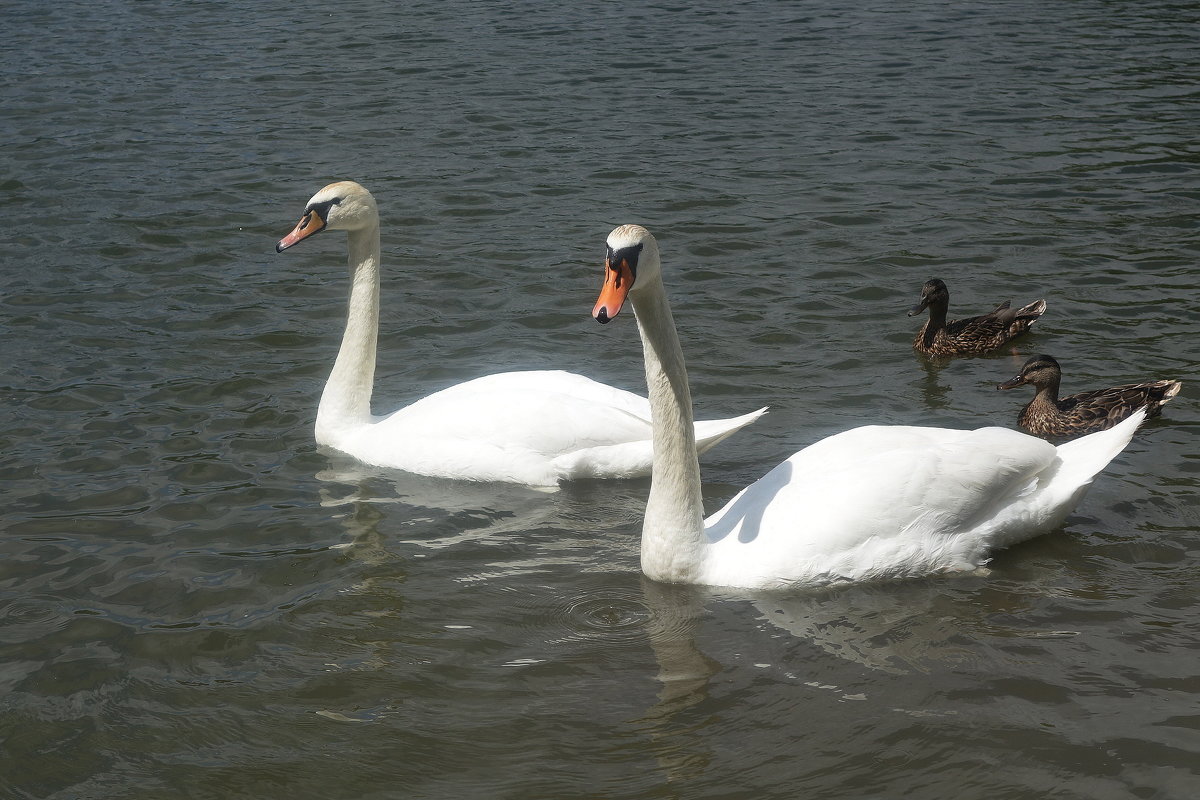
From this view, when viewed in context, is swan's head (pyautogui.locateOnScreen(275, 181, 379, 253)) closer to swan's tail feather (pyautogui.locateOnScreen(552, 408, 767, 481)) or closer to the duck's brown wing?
swan's tail feather (pyautogui.locateOnScreen(552, 408, 767, 481))

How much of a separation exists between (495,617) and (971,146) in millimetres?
9398

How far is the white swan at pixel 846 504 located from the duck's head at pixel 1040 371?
1.87 metres

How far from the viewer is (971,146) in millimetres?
13438

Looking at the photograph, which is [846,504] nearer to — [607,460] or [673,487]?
[673,487]

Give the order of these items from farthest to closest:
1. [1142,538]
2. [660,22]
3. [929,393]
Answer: [660,22] < [929,393] < [1142,538]

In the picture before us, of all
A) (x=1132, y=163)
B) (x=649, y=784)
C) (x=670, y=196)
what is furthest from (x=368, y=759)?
(x=1132, y=163)

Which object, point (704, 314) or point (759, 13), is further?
point (759, 13)

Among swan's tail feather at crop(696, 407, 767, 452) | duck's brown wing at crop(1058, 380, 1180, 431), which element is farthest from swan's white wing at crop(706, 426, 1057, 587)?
duck's brown wing at crop(1058, 380, 1180, 431)

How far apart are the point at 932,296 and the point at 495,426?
3.66 m

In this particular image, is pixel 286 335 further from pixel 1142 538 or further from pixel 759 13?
pixel 759 13

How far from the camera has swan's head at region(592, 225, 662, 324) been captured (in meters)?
5.11

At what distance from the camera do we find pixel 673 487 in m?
5.94

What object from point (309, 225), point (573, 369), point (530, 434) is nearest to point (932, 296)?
point (573, 369)

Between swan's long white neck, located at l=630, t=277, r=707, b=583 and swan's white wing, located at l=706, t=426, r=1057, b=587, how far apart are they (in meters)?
0.14
